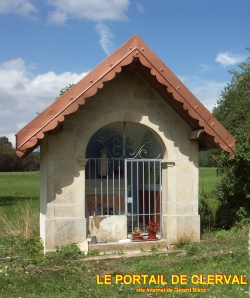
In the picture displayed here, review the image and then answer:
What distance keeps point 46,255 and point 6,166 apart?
5392cm

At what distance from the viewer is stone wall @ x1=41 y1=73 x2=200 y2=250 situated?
7.30 meters

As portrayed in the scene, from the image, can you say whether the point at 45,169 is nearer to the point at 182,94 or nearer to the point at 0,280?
the point at 0,280

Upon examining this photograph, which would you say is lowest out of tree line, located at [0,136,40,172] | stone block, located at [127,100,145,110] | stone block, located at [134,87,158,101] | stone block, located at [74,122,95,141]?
stone block, located at [74,122,95,141]

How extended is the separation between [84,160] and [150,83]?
201 cm

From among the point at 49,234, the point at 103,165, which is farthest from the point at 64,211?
the point at 103,165

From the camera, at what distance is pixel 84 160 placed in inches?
293

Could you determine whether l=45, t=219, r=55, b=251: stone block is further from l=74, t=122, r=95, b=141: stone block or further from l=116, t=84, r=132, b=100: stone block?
l=116, t=84, r=132, b=100: stone block

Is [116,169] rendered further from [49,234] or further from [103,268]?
[103,268]

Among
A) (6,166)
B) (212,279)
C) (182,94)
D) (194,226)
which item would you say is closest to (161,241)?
(194,226)

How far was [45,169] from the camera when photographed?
7508 millimetres

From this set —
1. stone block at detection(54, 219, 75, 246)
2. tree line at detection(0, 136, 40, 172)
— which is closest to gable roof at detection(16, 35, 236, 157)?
stone block at detection(54, 219, 75, 246)

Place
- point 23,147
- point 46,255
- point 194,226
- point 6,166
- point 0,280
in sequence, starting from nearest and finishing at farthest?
1. point 0,280
2. point 23,147
3. point 46,255
4. point 194,226
5. point 6,166

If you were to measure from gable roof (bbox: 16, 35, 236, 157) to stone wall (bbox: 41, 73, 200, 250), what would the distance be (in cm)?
26

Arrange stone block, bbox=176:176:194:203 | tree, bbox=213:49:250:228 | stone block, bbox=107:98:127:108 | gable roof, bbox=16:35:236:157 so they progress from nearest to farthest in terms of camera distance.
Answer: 1. gable roof, bbox=16:35:236:157
2. stone block, bbox=107:98:127:108
3. stone block, bbox=176:176:194:203
4. tree, bbox=213:49:250:228
